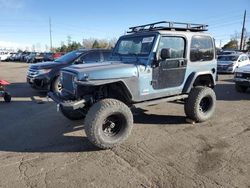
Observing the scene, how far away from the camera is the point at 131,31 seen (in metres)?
6.61

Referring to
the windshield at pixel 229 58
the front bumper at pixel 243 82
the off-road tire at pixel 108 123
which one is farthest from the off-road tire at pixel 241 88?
the windshield at pixel 229 58

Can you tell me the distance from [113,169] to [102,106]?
1160 millimetres

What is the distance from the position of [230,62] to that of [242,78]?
375 inches

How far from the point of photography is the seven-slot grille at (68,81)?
5282 millimetres

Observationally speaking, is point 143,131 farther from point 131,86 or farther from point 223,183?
point 223,183

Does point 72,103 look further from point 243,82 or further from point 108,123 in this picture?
point 243,82

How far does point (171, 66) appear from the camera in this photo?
5867 millimetres

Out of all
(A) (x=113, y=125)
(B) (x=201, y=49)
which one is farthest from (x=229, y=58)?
(A) (x=113, y=125)

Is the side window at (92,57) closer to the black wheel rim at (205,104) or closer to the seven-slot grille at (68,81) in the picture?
the seven-slot grille at (68,81)

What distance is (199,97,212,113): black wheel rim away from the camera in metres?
6.71

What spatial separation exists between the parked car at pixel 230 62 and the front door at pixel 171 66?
1482 cm

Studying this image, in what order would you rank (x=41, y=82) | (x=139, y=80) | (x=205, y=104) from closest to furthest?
1. (x=139, y=80)
2. (x=205, y=104)
3. (x=41, y=82)

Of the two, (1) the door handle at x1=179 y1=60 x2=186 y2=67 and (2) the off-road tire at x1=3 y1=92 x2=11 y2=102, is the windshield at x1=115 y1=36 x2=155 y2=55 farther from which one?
(2) the off-road tire at x1=3 y1=92 x2=11 y2=102

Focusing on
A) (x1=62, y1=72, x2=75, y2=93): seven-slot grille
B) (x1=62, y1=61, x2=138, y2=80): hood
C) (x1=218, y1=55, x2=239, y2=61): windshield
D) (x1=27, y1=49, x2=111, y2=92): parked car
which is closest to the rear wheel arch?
(x1=62, y1=61, x2=138, y2=80): hood
